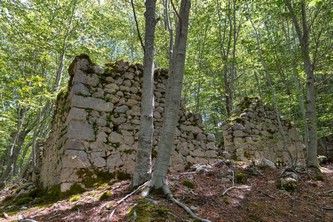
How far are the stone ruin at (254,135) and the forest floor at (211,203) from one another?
318 cm

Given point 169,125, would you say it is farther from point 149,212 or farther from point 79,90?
point 79,90

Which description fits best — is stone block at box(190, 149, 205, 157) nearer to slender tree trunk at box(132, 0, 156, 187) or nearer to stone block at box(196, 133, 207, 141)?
stone block at box(196, 133, 207, 141)

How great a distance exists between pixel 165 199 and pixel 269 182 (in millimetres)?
2194

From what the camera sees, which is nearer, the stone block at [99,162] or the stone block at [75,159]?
the stone block at [75,159]

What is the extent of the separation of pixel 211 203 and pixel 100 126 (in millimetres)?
2782

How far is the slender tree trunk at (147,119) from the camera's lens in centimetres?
370

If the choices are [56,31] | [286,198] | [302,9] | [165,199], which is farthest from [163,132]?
[56,31]

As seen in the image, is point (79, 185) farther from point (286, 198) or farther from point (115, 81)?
point (286, 198)

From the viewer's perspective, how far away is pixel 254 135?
820 cm

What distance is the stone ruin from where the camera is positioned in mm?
7855

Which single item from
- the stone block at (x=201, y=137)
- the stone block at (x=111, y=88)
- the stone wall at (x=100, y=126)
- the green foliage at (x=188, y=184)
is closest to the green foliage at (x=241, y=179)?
the green foliage at (x=188, y=184)

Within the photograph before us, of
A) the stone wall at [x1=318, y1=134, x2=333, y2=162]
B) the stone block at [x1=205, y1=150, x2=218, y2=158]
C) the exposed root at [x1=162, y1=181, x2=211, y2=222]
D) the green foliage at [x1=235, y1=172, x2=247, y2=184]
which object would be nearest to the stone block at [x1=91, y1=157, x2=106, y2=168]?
the exposed root at [x1=162, y1=181, x2=211, y2=222]

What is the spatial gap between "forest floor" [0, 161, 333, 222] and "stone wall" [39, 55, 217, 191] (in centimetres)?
61

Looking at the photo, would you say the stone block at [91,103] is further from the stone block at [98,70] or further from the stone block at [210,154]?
the stone block at [210,154]
